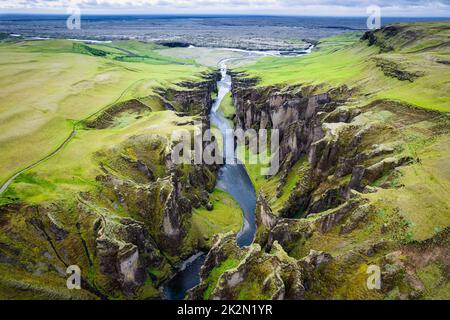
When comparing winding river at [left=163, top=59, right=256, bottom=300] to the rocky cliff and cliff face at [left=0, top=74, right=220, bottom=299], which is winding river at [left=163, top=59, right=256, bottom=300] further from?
the rocky cliff

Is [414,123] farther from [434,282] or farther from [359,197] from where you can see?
[434,282]

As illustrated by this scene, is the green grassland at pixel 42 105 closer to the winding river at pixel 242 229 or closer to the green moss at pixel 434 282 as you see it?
the winding river at pixel 242 229

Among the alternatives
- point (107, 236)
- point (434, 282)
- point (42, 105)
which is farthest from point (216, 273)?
point (42, 105)

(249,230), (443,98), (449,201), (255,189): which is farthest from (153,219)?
(443,98)

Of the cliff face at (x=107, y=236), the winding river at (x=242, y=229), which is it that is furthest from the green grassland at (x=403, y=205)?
the cliff face at (x=107, y=236)

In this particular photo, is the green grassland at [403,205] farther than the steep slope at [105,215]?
No

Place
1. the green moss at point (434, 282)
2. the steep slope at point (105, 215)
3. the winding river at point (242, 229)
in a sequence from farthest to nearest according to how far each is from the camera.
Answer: the winding river at point (242, 229)
the steep slope at point (105, 215)
the green moss at point (434, 282)

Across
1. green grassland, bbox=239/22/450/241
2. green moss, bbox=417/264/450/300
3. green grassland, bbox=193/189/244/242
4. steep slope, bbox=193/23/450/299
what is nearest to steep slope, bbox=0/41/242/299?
green grassland, bbox=193/189/244/242

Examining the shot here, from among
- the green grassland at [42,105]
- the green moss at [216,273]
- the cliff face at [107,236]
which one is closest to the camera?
the green moss at [216,273]

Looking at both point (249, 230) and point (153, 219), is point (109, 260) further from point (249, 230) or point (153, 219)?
point (249, 230)
